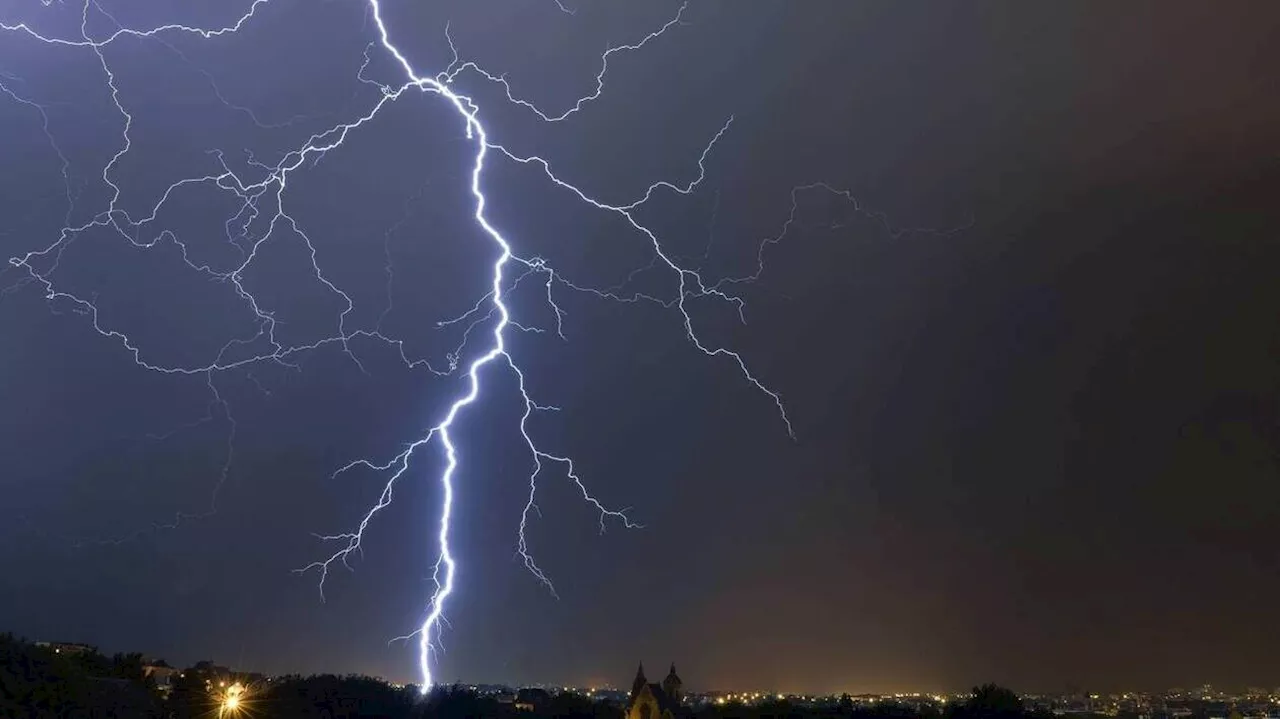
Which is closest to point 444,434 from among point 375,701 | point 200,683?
point 200,683

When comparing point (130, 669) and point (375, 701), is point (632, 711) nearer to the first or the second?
point (375, 701)

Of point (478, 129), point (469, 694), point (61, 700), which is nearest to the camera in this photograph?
point (61, 700)

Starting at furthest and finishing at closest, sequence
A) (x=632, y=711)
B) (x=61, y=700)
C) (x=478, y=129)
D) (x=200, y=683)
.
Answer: (x=632, y=711) < (x=200, y=683) < (x=478, y=129) < (x=61, y=700)

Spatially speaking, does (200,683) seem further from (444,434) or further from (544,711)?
(544,711)

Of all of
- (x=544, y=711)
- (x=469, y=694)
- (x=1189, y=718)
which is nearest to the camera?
(x=469, y=694)

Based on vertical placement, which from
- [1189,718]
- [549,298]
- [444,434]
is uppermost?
[549,298]

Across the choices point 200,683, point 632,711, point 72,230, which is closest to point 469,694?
point 632,711

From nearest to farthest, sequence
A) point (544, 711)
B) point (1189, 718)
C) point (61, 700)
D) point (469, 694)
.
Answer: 1. point (61, 700)
2. point (469, 694)
3. point (544, 711)
4. point (1189, 718)

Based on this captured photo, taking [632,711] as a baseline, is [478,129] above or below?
above

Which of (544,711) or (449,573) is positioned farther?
(544,711)
